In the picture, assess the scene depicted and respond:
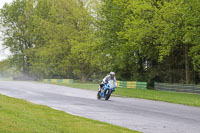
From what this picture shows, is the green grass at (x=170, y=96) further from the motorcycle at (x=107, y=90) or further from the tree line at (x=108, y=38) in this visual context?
the tree line at (x=108, y=38)

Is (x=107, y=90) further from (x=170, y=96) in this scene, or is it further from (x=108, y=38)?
(x=108, y=38)

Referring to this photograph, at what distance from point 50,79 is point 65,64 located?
10883 millimetres

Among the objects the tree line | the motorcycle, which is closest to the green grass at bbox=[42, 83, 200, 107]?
the motorcycle

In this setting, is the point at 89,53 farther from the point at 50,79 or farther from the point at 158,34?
the point at 158,34

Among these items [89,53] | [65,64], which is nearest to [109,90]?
[89,53]

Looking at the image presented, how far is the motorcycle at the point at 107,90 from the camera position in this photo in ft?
77.7

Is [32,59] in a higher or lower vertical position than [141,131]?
higher

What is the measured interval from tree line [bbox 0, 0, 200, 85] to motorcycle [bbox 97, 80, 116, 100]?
12107 millimetres

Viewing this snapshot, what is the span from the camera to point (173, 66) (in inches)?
1797

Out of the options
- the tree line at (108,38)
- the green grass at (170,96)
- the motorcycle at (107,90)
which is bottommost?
the green grass at (170,96)

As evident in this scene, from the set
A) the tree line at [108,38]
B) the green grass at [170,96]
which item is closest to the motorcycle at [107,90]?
the green grass at [170,96]

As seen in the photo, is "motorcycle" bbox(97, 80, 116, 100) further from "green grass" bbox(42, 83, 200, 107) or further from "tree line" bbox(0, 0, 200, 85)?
"tree line" bbox(0, 0, 200, 85)

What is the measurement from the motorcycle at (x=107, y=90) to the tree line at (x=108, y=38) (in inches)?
477

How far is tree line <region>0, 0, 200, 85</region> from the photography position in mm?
37094
